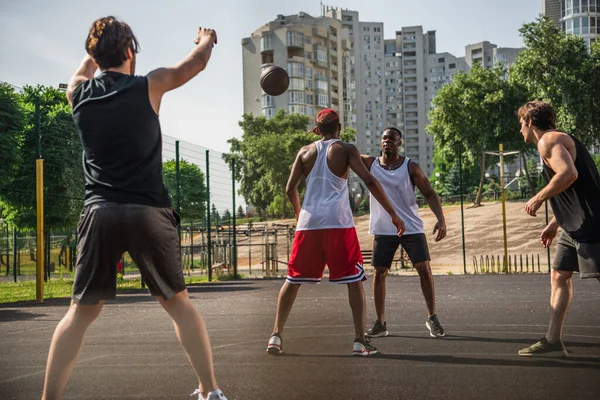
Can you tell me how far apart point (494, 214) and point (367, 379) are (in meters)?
44.5

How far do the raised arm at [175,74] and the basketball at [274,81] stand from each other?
3965mm

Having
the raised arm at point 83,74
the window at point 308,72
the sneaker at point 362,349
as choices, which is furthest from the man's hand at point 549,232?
the window at point 308,72

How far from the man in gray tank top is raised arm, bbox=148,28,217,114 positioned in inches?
111

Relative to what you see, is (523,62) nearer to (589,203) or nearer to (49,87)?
(49,87)

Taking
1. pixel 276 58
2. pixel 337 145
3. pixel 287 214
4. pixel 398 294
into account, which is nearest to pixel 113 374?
pixel 337 145

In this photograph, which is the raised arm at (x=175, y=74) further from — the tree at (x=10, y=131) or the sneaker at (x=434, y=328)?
the tree at (x=10, y=131)

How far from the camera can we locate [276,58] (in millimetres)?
96062

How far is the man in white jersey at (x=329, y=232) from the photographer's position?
20.9 feet

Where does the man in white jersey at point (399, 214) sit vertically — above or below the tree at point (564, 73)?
below

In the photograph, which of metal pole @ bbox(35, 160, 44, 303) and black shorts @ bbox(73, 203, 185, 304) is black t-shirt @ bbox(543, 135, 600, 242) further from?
metal pole @ bbox(35, 160, 44, 303)

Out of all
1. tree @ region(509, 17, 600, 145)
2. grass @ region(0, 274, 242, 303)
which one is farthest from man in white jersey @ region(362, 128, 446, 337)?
tree @ region(509, 17, 600, 145)

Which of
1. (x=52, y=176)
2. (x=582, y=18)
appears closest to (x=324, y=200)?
(x=52, y=176)

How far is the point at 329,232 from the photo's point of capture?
642cm

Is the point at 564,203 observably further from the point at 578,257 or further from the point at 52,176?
the point at 52,176
